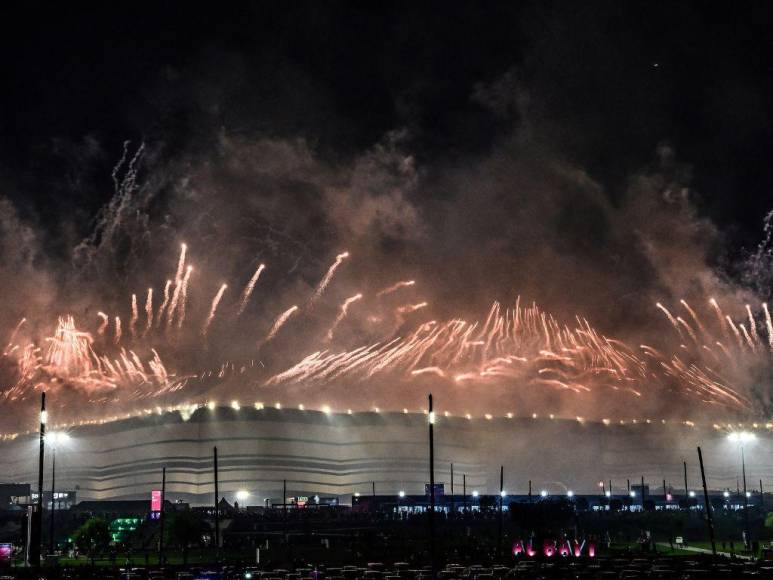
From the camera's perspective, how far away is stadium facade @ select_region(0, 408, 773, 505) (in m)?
130

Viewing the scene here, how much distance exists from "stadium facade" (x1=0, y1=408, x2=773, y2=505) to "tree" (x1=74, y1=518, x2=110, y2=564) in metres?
51.8

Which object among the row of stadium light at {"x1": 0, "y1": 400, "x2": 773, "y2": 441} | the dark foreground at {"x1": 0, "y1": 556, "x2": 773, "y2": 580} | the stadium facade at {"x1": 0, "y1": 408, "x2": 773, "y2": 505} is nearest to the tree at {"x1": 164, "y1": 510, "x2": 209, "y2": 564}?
the dark foreground at {"x1": 0, "y1": 556, "x2": 773, "y2": 580}

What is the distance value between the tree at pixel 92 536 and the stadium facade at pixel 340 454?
5182 centimetres

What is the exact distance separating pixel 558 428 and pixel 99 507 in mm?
71127

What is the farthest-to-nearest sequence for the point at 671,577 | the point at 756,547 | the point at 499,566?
the point at 756,547
the point at 499,566
the point at 671,577

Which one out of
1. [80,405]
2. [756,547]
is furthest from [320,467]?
[756,547]

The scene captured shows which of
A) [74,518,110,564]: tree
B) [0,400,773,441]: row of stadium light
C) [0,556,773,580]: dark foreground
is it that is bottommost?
[0,556,773,580]: dark foreground

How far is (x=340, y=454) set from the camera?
137 meters

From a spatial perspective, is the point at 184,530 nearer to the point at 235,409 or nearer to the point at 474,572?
the point at 474,572

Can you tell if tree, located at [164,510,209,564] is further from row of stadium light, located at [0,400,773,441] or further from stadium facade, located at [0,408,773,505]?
row of stadium light, located at [0,400,773,441]

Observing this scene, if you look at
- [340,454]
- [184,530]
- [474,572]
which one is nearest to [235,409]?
[340,454]

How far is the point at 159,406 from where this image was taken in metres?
131

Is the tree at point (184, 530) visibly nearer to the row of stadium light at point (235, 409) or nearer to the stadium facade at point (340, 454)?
the stadium facade at point (340, 454)

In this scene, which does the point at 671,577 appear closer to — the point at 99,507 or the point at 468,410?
the point at 99,507
